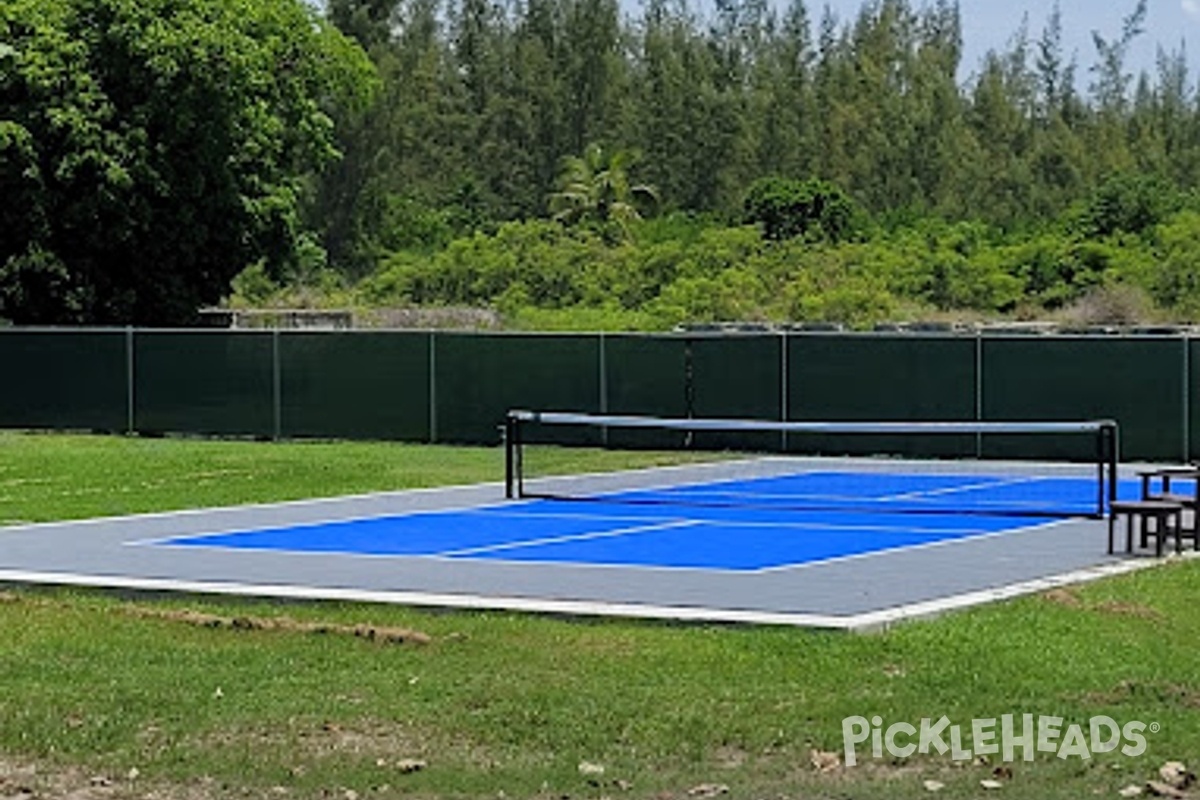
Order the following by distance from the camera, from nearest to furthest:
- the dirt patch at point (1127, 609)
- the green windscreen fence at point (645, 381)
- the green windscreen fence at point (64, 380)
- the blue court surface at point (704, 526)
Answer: the dirt patch at point (1127, 609) → the blue court surface at point (704, 526) → the green windscreen fence at point (645, 381) → the green windscreen fence at point (64, 380)

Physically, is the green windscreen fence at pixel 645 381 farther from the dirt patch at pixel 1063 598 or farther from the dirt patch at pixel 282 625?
the dirt patch at pixel 282 625

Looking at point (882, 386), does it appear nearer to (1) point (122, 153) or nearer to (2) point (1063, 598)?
(1) point (122, 153)

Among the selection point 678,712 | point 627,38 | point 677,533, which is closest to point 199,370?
point 677,533

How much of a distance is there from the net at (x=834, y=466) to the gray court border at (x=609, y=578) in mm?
3464

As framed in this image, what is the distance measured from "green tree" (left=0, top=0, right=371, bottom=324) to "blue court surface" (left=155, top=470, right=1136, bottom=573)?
20.5 metres

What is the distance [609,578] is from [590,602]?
5.66 ft

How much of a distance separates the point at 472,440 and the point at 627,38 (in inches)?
2899

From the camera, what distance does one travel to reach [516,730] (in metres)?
12.5

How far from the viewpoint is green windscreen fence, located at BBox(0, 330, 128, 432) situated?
4147 centimetres

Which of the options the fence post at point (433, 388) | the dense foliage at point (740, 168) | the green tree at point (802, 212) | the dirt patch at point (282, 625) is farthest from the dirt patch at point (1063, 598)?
the green tree at point (802, 212)

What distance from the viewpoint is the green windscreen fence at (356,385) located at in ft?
129

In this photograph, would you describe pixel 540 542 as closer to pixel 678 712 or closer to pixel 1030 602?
pixel 1030 602

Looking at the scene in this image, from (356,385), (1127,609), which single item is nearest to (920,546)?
(1127,609)

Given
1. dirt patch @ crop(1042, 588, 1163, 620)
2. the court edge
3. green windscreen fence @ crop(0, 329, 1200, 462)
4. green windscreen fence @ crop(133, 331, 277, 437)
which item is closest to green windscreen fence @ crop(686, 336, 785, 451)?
green windscreen fence @ crop(0, 329, 1200, 462)
